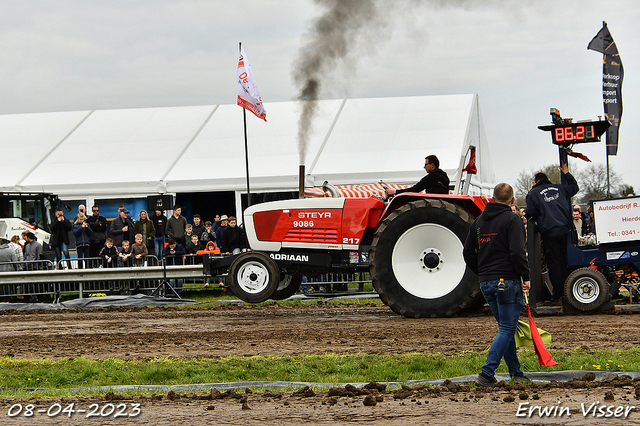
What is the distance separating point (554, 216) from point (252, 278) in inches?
165

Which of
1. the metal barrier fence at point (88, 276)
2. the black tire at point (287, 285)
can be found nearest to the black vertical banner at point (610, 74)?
the metal barrier fence at point (88, 276)

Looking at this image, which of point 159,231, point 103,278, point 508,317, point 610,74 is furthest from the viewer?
point 610,74

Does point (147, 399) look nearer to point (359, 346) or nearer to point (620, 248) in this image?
point (359, 346)

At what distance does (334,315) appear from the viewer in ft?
36.8

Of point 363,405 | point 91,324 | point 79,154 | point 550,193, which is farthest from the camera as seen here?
point 79,154

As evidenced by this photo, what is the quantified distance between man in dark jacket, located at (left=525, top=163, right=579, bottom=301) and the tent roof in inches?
328

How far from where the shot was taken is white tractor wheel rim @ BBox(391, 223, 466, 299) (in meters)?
10.1

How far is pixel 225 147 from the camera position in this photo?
21.3m

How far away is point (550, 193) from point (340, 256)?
294 centimetres

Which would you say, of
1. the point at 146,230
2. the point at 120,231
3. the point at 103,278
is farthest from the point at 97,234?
the point at 103,278

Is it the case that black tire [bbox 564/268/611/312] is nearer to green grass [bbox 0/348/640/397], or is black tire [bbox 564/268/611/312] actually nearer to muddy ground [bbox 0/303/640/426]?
muddy ground [bbox 0/303/640/426]

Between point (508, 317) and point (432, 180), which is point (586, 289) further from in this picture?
point (508, 317)

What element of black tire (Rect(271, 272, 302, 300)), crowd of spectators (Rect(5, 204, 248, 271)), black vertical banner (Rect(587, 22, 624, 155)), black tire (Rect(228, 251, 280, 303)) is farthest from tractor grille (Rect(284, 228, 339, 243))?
black vertical banner (Rect(587, 22, 624, 155))

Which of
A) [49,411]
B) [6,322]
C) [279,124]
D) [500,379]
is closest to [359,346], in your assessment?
[500,379]
